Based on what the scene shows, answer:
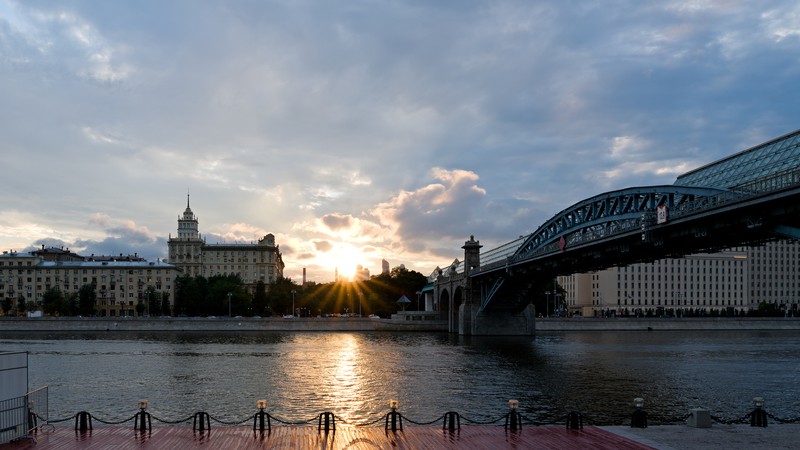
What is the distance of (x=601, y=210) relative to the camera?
80875 millimetres

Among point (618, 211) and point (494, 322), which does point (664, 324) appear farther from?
point (618, 211)

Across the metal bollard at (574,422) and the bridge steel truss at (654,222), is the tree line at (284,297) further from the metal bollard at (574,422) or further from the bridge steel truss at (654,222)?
the metal bollard at (574,422)

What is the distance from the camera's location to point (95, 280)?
194 m

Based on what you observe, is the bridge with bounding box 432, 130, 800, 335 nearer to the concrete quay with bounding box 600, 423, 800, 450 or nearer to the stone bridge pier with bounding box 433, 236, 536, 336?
the stone bridge pier with bounding box 433, 236, 536, 336

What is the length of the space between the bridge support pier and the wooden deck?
91907 mm

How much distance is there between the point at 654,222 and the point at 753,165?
18800 mm

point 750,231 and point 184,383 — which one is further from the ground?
point 750,231

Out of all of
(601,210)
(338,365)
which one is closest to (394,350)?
(338,365)

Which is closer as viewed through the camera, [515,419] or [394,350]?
[515,419]

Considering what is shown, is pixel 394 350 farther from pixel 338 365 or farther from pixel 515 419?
pixel 515 419

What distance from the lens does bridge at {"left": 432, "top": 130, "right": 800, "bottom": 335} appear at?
158 feet

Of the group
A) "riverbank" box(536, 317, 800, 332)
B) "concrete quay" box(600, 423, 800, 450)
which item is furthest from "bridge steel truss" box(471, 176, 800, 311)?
"riverbank" box(536, 317, 800, 332)

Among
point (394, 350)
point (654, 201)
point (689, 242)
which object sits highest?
point (654, 201)

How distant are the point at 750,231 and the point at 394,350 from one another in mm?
45366
